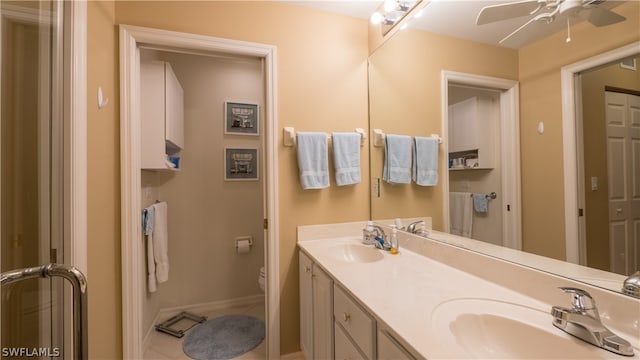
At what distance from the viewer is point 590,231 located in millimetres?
811

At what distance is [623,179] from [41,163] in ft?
6.04

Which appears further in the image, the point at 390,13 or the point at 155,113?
the point at 155,113

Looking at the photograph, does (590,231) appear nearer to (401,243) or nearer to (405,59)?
(401,243)

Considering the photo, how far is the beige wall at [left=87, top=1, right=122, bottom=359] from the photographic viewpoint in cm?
115

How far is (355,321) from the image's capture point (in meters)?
0.93

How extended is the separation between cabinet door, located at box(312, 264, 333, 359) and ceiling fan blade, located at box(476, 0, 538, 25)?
1290mm

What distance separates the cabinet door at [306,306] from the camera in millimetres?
1480

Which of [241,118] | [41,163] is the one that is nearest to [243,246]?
[241,118]

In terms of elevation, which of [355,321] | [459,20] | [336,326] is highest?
[459,20]

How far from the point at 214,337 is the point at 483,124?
2.28m

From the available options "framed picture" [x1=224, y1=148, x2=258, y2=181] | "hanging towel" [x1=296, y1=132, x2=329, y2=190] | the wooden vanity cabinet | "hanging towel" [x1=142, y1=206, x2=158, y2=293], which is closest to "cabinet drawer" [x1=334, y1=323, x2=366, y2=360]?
the wooden vanity cabinet

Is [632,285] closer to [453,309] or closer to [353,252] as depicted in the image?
[453,309]

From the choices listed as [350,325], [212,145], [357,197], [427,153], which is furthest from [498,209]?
[212,145]

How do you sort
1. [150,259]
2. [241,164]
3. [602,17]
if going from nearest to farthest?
[602,17]
[150,259]
[241,164]
